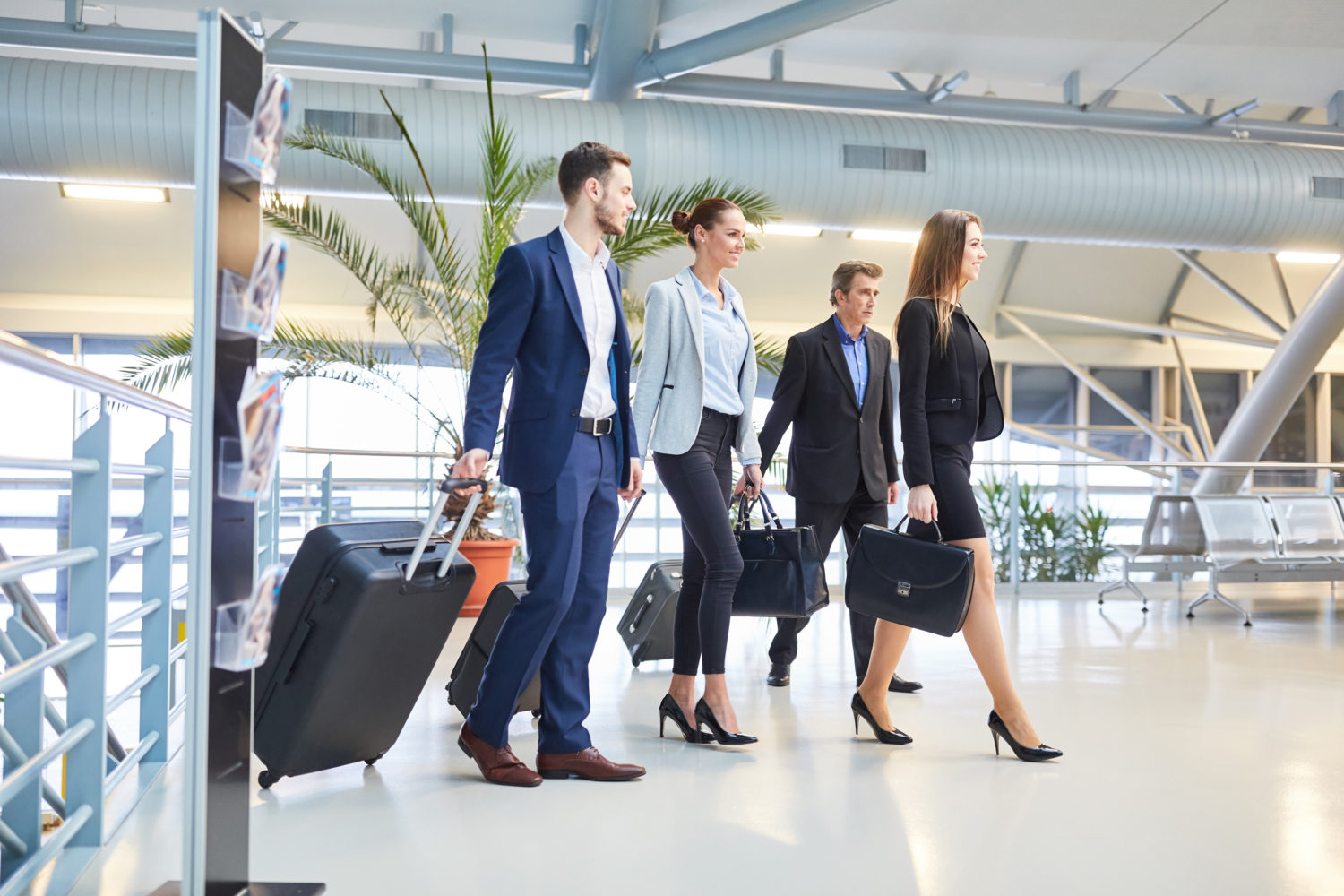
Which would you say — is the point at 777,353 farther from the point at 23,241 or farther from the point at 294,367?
the point at 23,241

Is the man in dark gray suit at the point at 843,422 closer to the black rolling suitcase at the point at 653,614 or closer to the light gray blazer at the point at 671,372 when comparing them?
the black rolling suitcase at the point at 653,614

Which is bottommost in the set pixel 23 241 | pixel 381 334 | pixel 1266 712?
pixel 1266 712

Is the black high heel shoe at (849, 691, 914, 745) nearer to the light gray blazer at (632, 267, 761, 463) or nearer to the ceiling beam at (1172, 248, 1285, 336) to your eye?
the light gray blazer at (632, 267, 761, 463)

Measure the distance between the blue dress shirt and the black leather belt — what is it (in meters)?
1.51

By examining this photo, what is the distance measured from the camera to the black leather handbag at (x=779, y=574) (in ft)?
10.6

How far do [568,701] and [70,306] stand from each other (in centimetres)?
1019

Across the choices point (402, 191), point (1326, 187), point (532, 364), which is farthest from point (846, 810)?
point (1326, 187)

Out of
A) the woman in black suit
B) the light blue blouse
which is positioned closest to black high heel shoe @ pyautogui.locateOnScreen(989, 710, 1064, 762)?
the woman in black suit

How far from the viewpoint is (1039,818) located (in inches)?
96.3

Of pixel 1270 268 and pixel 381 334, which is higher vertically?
pixel 1270 268

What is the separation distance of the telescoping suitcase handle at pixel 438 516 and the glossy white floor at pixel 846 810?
560 millimetres

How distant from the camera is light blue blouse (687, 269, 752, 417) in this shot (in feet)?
10.3

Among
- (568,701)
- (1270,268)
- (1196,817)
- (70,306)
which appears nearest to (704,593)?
(568,701)

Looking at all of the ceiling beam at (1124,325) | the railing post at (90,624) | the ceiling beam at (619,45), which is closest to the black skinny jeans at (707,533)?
the railing post at (90,624)
